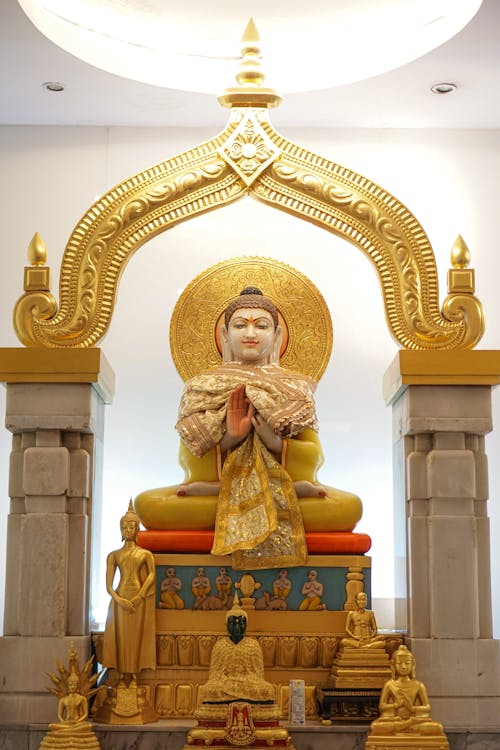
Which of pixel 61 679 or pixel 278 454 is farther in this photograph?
pixel 278 454

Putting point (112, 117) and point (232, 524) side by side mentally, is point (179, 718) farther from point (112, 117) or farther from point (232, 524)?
point (112, 117)

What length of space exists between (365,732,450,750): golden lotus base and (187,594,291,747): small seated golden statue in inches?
16.7

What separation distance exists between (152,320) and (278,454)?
7.74ft

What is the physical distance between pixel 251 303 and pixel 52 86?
7.75ft

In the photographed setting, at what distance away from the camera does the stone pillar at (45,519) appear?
678 centimetres

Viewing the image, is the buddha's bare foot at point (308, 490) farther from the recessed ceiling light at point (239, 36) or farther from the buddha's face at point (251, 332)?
the recessed ceiling light at point (239, 36)

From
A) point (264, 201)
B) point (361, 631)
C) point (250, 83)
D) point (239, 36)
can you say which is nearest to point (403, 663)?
point (361, 631)

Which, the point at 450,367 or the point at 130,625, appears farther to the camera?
the point at 450,367

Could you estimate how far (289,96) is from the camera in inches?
347

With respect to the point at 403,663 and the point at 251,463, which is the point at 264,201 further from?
the point at 403,663

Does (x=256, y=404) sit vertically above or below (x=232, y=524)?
above

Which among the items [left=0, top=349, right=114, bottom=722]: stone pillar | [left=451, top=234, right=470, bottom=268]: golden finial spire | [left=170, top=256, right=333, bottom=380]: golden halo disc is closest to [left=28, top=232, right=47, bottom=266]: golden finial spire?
[left=0, top=349, right=114, bottom=722]: stone pillar

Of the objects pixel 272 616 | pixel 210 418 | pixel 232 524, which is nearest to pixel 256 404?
pixel 210 418

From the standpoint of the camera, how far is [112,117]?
9211 millimetres
